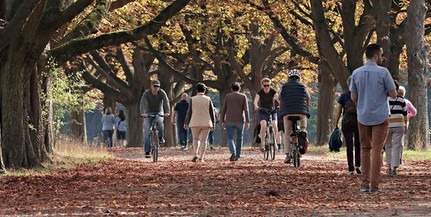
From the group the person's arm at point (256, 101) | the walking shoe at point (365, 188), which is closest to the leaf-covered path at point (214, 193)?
the walking shoe at point (365, 188)

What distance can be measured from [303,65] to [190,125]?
22862 millimetres

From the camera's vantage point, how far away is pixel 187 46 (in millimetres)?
46938

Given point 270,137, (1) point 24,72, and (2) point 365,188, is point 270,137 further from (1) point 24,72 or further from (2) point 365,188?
(2) point 365,188

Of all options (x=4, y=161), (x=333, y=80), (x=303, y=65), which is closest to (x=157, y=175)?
(x=4, y=161)

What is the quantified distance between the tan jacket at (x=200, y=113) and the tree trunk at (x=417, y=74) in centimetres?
720

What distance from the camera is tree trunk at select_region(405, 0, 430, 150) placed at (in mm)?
30547

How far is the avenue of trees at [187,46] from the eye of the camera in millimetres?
20828

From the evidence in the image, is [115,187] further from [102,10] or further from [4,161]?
[102,10]

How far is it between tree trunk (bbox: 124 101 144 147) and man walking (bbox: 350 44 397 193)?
33.5 m

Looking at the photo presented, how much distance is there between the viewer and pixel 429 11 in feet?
119

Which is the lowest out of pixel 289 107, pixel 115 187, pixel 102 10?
pixel 115 187

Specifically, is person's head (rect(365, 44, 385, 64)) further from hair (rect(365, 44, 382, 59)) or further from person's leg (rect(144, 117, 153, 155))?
person's leg (rect(144, 117, 153, 155))

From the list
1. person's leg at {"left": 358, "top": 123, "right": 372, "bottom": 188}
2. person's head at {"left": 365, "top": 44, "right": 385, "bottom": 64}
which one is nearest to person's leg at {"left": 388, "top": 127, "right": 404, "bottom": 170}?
person's leg at {"left": 358, "top": 123, "right": 372, "bottom": 188}

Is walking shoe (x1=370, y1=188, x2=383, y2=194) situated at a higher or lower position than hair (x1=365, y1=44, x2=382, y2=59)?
lower
